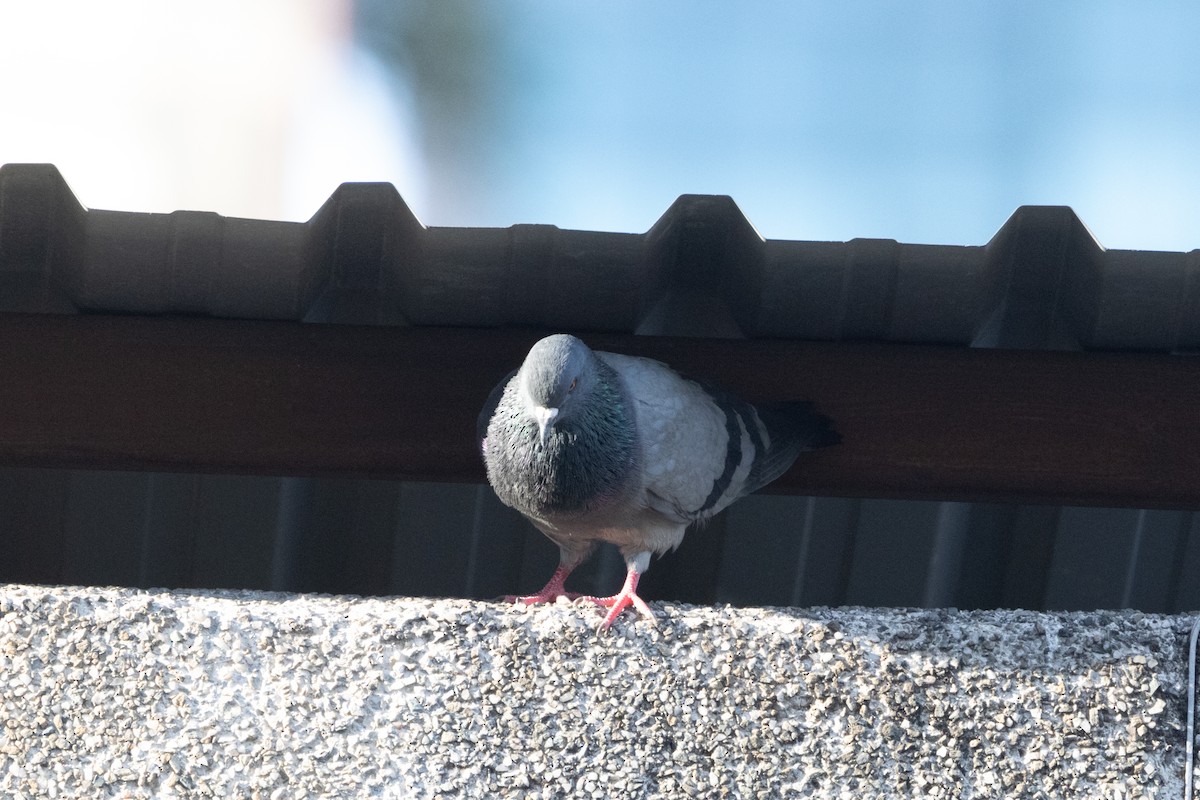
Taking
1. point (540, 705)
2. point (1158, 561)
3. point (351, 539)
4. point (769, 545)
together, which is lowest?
point (540, 705)

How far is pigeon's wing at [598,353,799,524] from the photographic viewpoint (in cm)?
177

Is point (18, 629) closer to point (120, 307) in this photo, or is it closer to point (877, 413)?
point (120, 307)

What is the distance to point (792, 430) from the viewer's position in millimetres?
1706

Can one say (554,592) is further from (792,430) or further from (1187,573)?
(1187,573)

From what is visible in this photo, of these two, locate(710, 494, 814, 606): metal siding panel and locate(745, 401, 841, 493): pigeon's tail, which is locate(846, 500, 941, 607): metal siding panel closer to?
locate(710, 494, 814, 606): metal siding panel

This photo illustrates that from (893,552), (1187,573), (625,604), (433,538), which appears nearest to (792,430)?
(625,604)

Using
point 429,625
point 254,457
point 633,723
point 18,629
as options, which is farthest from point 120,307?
point 633,723

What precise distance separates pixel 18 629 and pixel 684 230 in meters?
1.05

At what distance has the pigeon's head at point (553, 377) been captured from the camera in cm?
154

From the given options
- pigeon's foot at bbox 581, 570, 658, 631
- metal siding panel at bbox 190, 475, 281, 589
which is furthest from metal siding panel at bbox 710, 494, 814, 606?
metal siding panel at bbox 190, 475, 281, 589

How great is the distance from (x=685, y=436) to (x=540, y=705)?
0.59 m

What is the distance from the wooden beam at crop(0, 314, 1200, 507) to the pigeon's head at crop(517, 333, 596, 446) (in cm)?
10

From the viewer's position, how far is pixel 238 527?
222 cm

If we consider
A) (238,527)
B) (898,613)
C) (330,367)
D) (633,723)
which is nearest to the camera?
(633,723)
